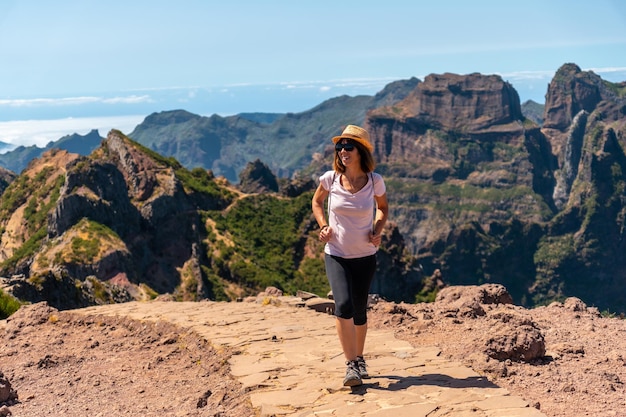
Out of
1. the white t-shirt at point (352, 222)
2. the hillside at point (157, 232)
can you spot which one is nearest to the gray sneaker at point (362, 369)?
Answer: the white t-shirt at point (352, 222)

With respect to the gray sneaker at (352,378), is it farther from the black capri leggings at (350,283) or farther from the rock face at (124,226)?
the rock face at (124,226)

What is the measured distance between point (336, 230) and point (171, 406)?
334 cm

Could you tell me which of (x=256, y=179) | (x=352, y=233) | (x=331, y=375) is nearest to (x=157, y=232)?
(x=256, y=179)

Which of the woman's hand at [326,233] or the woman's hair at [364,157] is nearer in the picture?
the woman's hand at [326,233]

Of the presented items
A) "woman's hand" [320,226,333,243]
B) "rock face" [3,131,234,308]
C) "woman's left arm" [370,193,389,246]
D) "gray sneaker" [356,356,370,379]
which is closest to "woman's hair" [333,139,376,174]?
"woman's left arm" [370,193,389,246]

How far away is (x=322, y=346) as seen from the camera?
10797mm

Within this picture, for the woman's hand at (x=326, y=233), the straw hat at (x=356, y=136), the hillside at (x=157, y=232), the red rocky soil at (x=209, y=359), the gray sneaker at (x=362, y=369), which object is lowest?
the hillside at (x=157, y=232)

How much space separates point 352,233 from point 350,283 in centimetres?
68

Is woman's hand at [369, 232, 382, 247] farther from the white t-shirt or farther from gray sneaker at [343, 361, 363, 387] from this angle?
gray sneaker at [343, 361, 363, 387]

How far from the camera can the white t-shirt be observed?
8562mm

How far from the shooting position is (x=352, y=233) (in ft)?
28.1

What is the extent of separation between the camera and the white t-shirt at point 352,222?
8562 mm

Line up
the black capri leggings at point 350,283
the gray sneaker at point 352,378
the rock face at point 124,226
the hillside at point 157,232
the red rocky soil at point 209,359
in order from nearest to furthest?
the gray sneaker at point 352,378
the black capri leggings at point 350,283
the red rocky soil at point 209,359
the rock face at point 124,226
the hillside at point 157,232

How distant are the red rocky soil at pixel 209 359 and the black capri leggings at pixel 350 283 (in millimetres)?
1781
